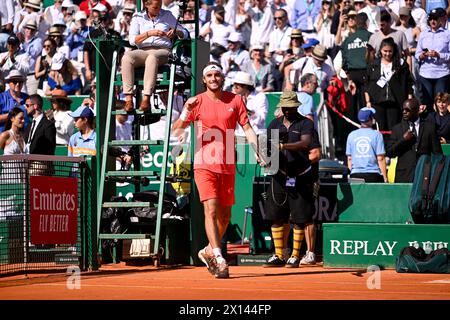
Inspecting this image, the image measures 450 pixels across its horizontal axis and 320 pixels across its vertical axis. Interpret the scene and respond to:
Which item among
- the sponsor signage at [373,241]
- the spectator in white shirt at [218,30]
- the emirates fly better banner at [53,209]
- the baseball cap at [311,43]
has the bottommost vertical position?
the sponsor signage at [373,241]

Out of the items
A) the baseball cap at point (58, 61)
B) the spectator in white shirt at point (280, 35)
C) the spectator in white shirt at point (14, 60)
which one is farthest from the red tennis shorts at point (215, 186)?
the spectator in white shirt at point (14, 60)

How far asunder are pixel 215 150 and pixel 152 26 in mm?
2542

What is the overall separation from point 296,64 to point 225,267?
8.71m

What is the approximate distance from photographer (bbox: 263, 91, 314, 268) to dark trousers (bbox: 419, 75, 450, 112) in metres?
5.52

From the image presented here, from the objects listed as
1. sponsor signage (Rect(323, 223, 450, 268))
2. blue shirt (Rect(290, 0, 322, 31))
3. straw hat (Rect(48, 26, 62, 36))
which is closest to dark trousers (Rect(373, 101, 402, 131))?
blue shirt (Rect(290, 0, 322, 31))

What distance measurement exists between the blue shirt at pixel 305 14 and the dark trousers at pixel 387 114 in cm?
494

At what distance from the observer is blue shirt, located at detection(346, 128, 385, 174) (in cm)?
1811

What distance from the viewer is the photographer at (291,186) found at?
15891 millimetres

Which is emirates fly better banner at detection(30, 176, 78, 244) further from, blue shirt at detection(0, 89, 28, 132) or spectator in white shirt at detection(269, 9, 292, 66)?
spectator in white shirt at detection(269, 9, 292, 66)

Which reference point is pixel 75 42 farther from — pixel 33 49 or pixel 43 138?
pixel 43 138

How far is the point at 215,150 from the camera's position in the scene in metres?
14.1

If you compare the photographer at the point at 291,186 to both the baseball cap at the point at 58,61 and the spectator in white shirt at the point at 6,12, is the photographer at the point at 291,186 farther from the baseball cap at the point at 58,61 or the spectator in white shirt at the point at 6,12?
the spectator in white shirt at the point at 6,12

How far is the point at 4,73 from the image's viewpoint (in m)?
25.7
